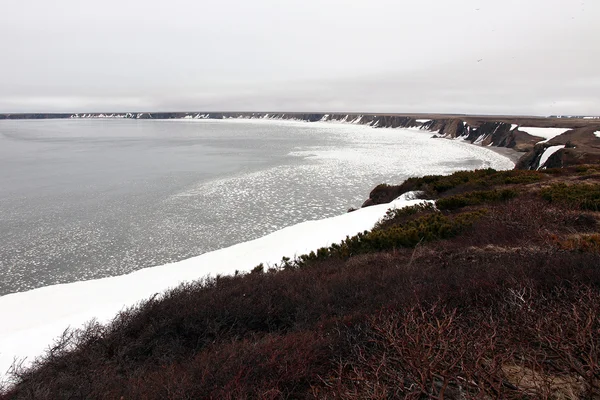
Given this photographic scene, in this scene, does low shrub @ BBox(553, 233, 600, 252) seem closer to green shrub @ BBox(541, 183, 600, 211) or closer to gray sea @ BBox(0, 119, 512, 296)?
green shrub @ BBox(541, 183, 600, 211)

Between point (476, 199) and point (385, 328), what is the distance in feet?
36.9

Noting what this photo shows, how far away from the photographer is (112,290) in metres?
10.4

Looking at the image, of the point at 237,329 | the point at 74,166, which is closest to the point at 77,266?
the point at 237,329

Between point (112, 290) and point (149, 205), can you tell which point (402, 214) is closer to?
point (112, 290)

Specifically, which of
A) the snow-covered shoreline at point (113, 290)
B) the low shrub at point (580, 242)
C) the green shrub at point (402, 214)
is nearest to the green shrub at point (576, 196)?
the low shrub at point (580, 242)

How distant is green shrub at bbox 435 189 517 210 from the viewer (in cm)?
1318

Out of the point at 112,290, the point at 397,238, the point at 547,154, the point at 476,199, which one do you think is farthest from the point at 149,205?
the point at 547,154

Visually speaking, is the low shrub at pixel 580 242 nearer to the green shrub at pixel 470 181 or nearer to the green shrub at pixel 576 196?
the green shrub at pixel 576 196

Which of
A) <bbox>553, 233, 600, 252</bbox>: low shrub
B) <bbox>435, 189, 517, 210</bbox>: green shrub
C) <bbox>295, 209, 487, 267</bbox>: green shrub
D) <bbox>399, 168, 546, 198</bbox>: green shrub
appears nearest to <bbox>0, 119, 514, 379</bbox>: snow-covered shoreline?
<bbox>295, 209, 487, 267</bbox>: green shrub

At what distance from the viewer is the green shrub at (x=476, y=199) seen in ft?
43.3

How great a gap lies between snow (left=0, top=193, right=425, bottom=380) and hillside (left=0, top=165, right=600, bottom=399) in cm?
158

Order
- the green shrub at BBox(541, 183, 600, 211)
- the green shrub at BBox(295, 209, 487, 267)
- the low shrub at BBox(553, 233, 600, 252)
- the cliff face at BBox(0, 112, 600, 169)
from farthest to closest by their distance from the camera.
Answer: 1. the cliff face at BBox(0, 112, 600, 169)
2. the green shrub at BBox(541, 183, 600, 211)
3. the green shrub at BBox(295, 209, 487, 267)
4. the low shrub at BBox(553, 233, 600, 252)

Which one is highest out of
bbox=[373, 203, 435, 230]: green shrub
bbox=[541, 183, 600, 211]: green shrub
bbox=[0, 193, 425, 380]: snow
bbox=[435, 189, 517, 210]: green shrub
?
bbox=[541, 183, 600, 211]: green shrub

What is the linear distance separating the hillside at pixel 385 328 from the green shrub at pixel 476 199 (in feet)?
9.10
